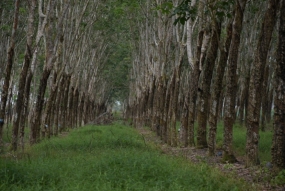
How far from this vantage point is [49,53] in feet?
45.9

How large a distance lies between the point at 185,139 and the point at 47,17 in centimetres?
655

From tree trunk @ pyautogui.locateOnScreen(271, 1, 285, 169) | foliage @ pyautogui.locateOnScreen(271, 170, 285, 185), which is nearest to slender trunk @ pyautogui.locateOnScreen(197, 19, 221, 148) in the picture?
tree trunk @ pyautogui.locateOnScreen(271, 1, 285, 169)

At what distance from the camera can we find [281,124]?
7.59 m

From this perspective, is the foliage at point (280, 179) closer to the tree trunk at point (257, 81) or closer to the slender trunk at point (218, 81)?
the tree trunk at point (257, 81)

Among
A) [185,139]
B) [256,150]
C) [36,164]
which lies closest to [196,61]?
[185,139]

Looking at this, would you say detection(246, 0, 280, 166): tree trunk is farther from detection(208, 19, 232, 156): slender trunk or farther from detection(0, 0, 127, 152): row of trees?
detection(0, 0, 127, 152): row of trees

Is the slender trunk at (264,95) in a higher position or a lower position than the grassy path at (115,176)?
higher

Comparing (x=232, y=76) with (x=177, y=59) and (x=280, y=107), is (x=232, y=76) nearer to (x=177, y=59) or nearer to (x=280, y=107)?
(x=280, y=107)

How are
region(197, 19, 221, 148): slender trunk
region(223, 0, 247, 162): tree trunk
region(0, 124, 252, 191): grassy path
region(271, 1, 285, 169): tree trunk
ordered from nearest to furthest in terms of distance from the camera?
region(0, 124, 252, 191): grassy path < region(271, 1, 285, 169): tree trunk < region(223, 0, 247, 162): tree trunk < region(197, 19, 221, 148): slender trunk

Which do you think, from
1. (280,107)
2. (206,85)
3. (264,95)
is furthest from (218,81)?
(264,95)

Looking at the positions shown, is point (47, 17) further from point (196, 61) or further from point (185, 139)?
point (185, 139)

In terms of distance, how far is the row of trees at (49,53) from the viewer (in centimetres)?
1262

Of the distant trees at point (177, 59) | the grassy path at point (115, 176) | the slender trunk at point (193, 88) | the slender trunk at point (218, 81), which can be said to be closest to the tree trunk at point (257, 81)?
the distant trees at point (177, 59)

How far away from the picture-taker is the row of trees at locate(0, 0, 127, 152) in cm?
1262
